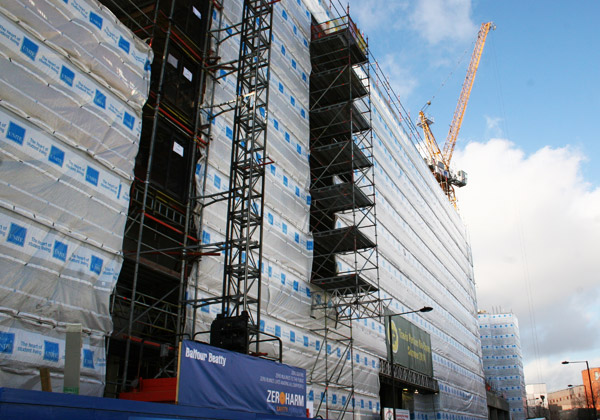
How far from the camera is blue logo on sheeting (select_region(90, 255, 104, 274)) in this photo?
13438 mm

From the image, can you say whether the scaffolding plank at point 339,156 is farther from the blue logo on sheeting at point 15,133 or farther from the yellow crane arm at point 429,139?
the yellow crane arm at point 429,139

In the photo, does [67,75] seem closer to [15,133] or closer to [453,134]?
[15,133]

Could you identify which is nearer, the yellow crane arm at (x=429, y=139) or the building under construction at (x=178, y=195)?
the building under construction at (x=178, y=195)

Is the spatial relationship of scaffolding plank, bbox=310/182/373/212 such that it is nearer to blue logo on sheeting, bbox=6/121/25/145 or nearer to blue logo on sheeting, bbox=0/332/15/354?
blue logo on sheeting, bbox=6/121/25/145

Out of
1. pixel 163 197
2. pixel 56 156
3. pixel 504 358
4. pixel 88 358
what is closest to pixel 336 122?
pixel 163 197

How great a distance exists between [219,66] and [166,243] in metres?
7.40

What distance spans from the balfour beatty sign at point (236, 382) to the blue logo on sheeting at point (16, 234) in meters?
4.34

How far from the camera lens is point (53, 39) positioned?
13.5m

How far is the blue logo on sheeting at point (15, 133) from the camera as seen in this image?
11.9 meters

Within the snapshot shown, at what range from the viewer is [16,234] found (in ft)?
38.4

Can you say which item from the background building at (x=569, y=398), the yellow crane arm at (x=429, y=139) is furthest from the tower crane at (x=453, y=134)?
the background building at (x=569, y=398)

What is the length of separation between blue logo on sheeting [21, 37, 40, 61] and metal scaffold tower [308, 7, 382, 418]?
15.1 meters

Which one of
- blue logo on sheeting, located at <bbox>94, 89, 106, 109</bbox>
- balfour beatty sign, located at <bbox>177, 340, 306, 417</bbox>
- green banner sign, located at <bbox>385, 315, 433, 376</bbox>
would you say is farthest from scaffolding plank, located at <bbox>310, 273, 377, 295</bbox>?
blue logo on sheeting, located at <bbox>94, 89, 106, 109</bbox>

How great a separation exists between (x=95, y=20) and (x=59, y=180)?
16.7 feet
